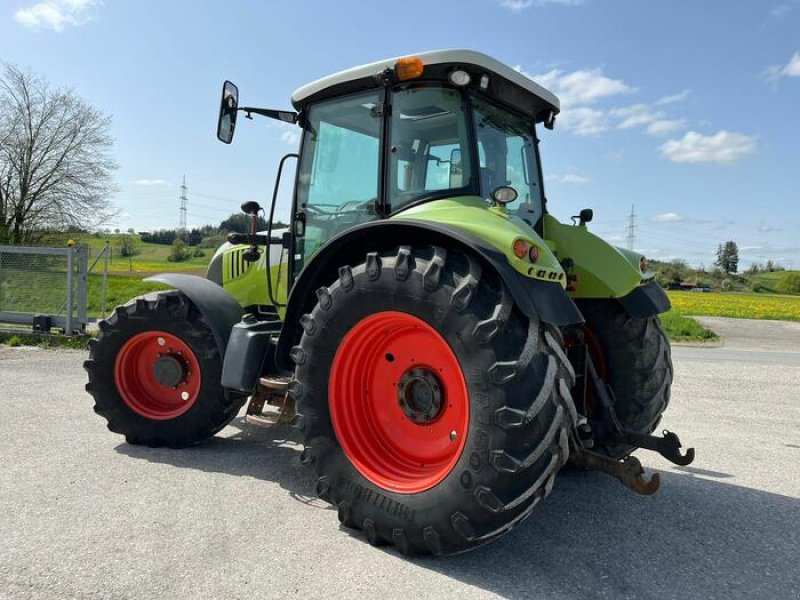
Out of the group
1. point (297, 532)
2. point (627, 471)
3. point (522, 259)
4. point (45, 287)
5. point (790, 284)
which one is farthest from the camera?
point (790, 284)

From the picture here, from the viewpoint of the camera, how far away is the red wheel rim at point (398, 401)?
9.95ft

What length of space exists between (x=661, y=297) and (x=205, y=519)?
3.27m

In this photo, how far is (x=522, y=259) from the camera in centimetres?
274

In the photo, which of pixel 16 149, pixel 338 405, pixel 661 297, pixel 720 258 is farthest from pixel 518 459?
pixel 720 258

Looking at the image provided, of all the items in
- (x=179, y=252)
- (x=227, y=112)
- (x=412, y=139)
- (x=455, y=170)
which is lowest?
(x=455, y=170)

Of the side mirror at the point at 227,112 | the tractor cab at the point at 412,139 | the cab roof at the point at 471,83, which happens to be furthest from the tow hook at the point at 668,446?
the side mirror at the point at 227,112

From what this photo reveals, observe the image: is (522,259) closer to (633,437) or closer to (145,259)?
(633,437)

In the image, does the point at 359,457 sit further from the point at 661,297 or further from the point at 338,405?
the point at 661,297

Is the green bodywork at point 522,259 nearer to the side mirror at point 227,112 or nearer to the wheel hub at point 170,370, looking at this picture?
the wheel hub at point 170,370

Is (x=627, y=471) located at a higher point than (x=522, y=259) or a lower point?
lower

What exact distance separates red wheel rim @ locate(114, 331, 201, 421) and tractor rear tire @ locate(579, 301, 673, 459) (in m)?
2.95

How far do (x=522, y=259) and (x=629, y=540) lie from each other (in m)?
1.65

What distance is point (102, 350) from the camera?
461 centimetres

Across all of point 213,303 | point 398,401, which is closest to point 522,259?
point 398,401
